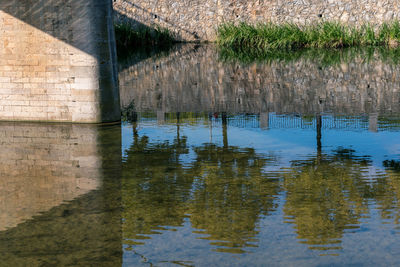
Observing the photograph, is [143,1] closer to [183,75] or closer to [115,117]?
[183,75]

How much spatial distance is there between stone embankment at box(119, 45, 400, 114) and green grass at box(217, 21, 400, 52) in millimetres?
5657

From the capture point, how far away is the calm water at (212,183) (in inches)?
367

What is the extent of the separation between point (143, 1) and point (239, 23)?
5870mm

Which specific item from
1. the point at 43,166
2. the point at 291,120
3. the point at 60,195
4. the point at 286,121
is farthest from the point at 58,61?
the point at 60,195

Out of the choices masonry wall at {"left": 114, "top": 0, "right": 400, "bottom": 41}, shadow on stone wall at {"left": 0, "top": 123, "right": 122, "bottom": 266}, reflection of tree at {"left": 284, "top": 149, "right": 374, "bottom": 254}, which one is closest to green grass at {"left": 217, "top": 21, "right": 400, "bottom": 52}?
masonry wall at {"left": 114, "top": 0, "right": 400, "bottom": 41}

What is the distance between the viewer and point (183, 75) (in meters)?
27.6

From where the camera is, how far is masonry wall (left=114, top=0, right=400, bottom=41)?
126 feet

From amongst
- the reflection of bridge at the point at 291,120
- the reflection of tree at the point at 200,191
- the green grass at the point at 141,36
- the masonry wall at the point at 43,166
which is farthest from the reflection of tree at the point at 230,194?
the green grass at the point at 141,36

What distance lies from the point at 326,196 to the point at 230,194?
156 cm

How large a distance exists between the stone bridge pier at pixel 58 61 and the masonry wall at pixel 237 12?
23393 millimetres

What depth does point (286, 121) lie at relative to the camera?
18234 mm

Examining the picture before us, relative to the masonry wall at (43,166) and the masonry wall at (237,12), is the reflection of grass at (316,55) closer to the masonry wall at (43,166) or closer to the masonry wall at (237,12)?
the masonry wall at (237,12)

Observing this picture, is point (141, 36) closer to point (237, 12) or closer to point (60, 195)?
point (237, 12)

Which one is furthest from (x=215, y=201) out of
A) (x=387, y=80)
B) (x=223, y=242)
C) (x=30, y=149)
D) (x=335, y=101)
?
(x=387, y=80)
